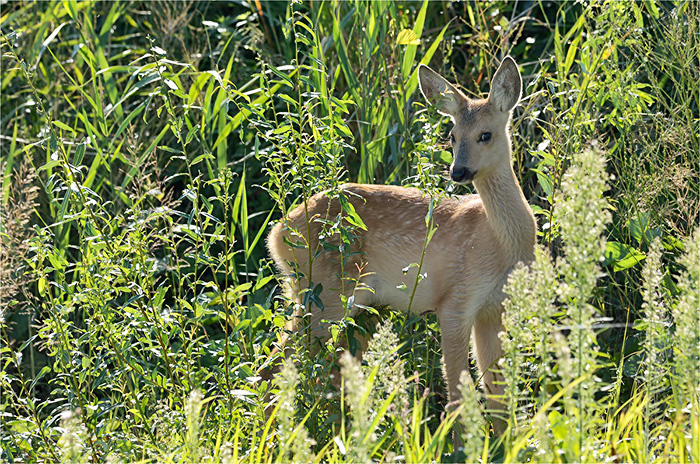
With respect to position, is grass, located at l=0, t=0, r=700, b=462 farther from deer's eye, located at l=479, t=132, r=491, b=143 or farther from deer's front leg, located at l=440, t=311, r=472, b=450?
deer's eye, located at l=479, t=132, r=491, b=143

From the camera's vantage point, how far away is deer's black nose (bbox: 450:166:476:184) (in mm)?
4230

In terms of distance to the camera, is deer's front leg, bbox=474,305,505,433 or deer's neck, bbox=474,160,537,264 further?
deer's front leg, bbox=474,305,505,433

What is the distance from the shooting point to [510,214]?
4414 mm

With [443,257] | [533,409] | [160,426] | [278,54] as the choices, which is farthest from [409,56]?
[160,426]

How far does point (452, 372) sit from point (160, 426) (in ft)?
4.69

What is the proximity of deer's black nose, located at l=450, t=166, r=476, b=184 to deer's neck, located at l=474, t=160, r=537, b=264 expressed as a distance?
0.18 metres

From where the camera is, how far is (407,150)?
492 centimetres

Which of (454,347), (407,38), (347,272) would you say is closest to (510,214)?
(454,347)

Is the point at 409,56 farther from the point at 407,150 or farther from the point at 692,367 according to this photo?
the point at 692,367

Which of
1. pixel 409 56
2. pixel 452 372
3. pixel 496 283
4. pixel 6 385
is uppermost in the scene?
pixel 409 56

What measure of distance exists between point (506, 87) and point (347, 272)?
118 centimetres

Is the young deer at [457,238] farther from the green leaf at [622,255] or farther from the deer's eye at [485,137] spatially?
the green leaf at [622,255]

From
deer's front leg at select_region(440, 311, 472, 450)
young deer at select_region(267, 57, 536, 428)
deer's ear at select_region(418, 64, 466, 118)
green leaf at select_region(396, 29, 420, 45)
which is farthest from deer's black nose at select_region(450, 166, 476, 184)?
green leaf at select_region(396, 29, 420, 45)

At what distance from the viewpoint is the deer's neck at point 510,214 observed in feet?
14.5
